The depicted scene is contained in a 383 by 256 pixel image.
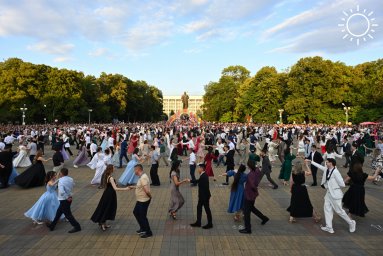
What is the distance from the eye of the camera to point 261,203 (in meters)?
10.4

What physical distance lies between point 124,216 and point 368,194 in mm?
8735

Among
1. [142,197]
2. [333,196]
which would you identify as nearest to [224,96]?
[333,196]

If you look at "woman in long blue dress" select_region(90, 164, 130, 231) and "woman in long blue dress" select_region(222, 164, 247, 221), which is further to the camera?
"woman in long blue dress" select_region(222, 164, 247, 221)

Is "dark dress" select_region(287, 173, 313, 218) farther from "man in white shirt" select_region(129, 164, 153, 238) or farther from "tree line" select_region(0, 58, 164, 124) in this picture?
"tree line" select_region(0, 58, 164, 124)

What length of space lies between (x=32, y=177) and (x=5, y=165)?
1.09 metres

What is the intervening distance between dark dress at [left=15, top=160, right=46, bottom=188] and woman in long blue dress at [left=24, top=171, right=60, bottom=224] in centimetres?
452

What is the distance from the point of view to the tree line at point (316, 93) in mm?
55344

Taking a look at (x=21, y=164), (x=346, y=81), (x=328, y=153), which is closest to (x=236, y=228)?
(x=328, y=153)

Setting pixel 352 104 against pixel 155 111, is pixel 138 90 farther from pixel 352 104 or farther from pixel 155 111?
pixel 352 104

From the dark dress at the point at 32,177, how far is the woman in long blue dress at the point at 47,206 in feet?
14.8

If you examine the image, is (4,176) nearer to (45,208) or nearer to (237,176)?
(45,208)

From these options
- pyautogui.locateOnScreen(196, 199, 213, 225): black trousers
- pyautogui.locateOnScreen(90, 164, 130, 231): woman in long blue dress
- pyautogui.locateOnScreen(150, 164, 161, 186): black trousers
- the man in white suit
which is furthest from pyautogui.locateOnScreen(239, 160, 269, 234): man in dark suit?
pyautogui.locateOnScreen(150, 164, 161, 186): black trousers

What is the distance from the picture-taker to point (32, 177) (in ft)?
40.0

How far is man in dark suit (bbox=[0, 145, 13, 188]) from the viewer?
1205 cm
